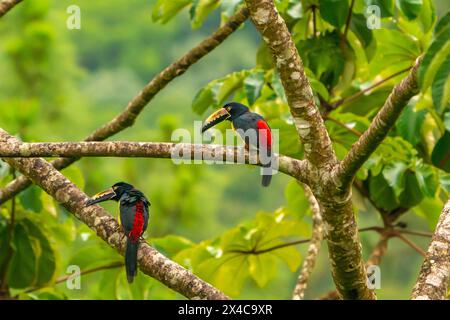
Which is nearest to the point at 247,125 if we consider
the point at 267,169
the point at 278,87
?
the point at 278,87

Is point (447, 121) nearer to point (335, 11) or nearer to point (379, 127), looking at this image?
point (335, 11)

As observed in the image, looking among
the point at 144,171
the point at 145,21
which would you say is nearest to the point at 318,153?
the point at 144,171

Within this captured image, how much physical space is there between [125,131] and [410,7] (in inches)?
803

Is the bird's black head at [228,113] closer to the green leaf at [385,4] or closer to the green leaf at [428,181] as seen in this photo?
the green leaf at [385,4]

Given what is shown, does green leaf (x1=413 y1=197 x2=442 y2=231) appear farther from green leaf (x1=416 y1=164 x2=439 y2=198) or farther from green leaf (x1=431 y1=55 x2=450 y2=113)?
green leaf (x1=431 y1=55 x2=450 y2=113)

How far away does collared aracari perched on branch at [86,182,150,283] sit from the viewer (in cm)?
359

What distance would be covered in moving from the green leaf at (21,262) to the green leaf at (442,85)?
3174 millimetres

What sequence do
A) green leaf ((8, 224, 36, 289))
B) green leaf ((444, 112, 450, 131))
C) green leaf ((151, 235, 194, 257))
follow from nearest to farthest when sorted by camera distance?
green leaf ((444, 112, 450, 131)) < green leaf ((8, 224, 36, 289)) < green leaf ((151, 235, 194, 257))

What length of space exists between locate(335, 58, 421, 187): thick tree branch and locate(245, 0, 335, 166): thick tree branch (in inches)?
4.3

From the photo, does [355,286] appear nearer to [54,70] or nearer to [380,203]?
[380,203]

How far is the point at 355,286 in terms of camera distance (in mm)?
3387

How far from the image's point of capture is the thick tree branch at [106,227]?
10.4 ft

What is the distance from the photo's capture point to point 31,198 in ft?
15.7

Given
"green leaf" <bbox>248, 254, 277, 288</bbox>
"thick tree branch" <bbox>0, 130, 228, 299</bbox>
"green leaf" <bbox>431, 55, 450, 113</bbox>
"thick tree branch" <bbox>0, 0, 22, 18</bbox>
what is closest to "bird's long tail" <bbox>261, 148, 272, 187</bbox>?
"thick tree branch" <bbox>0, 130, 228, 299</bbox>
